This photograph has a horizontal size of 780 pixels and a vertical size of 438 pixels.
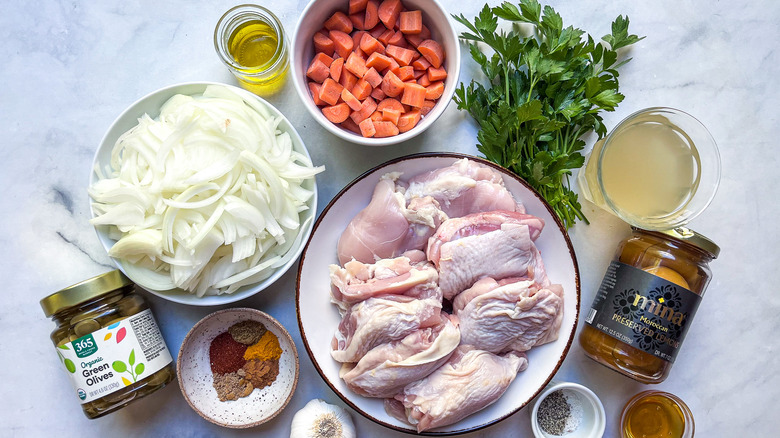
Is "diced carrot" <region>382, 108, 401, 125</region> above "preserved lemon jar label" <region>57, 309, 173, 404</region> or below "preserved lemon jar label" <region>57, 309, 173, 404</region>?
above

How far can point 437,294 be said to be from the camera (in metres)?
1.83

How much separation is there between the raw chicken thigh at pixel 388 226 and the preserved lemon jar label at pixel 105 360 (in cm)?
75

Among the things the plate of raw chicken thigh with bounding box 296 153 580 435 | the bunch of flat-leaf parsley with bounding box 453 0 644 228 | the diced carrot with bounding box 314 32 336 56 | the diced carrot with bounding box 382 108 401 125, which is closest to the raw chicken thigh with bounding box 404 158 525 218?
the plate of raw chicken thigh with bounding box 296 153 580 435

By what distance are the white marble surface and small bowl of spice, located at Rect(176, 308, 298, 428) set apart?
4.2 inches

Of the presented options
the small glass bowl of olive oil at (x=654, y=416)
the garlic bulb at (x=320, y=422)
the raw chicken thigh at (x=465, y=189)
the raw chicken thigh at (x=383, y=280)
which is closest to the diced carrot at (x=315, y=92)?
the raw chicken thigh at (x=465, y=189)

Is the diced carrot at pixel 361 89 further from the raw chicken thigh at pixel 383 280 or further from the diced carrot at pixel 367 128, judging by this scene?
the raw chicken thigh at pixel 383 280

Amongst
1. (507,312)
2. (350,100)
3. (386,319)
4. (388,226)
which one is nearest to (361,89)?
(350,100)

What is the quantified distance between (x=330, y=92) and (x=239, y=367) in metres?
1.06

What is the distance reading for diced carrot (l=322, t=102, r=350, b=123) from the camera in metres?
1.84

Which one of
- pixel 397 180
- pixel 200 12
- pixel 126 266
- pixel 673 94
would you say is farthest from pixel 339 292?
pixel 673 94

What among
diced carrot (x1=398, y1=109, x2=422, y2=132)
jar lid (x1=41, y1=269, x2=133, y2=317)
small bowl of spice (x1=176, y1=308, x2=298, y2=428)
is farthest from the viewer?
small bowl of spice (x1=176, y1=308, x2=298, y2=428)

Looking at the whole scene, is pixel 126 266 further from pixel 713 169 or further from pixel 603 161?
pixel 713 169

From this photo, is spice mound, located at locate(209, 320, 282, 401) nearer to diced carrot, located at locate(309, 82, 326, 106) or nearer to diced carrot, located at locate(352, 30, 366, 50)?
diced carrot, located at locate(309, 82, 326, 106)

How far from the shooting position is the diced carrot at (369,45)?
1838mm
